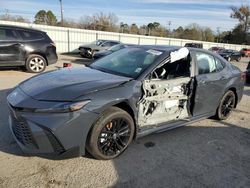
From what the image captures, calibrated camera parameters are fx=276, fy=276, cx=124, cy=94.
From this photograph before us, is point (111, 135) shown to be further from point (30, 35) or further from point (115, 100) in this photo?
point (30, 35)

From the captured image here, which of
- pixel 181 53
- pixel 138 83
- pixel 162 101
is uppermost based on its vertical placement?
pixel 181 53

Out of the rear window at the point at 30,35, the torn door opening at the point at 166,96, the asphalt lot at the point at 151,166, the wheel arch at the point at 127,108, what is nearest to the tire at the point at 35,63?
the rear window at the point at 30,35

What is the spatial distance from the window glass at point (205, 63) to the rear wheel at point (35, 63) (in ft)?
23.5

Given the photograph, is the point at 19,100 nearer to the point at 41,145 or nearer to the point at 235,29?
the point at 41,145

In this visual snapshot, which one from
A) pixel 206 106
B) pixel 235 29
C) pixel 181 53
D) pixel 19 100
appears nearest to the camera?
pixel 19 100

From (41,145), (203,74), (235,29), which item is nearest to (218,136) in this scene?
(203,74)

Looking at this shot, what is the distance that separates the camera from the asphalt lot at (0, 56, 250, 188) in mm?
3254

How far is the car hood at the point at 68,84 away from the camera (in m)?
3.42

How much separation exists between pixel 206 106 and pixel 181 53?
1.17 metres

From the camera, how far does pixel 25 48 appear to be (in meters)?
10.0

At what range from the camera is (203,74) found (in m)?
5.00

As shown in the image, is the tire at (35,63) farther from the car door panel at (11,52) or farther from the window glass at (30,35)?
the window glass at (30,35)

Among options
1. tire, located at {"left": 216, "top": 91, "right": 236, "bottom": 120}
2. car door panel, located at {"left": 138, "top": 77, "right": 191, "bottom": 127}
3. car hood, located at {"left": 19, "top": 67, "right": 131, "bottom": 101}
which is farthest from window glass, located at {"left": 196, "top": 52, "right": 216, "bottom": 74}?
car hood, located at {"left": 19, "top": 67, "right": 131, "bottom": 101}

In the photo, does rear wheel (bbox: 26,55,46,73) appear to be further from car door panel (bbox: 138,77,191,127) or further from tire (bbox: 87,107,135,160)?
tire (bbox: 87,107,135,160)
